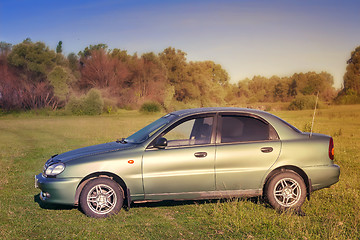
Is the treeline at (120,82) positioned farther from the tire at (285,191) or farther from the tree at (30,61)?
the tire at (285,191)

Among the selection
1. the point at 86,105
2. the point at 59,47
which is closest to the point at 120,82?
the point at 86,105

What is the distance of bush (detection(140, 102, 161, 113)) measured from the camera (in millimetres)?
56938

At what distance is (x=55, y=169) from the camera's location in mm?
7406

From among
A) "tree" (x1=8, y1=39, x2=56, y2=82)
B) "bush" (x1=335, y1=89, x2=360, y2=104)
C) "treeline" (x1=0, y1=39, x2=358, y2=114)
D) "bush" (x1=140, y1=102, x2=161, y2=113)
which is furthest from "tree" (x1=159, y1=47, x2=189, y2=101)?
"bush" (x1=335, y1=89, x2=360, y2=104)

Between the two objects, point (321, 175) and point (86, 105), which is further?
point (86, 105)

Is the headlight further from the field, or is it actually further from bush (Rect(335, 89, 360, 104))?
bush (Rect(335, 89, 360, 104))

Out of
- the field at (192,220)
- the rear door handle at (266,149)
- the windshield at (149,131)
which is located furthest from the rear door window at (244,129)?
the field at (192,220)

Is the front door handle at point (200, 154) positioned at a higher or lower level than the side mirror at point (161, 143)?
lower

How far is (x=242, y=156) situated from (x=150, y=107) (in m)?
49.9

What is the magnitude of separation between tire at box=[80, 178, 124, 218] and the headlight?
0.50 meters

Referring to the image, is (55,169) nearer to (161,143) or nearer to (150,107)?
(161,143)

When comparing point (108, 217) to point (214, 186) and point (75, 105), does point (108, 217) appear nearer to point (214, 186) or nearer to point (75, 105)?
point (214, 186)

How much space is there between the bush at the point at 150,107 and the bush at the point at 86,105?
543cm

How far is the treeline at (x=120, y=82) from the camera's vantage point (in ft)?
187
